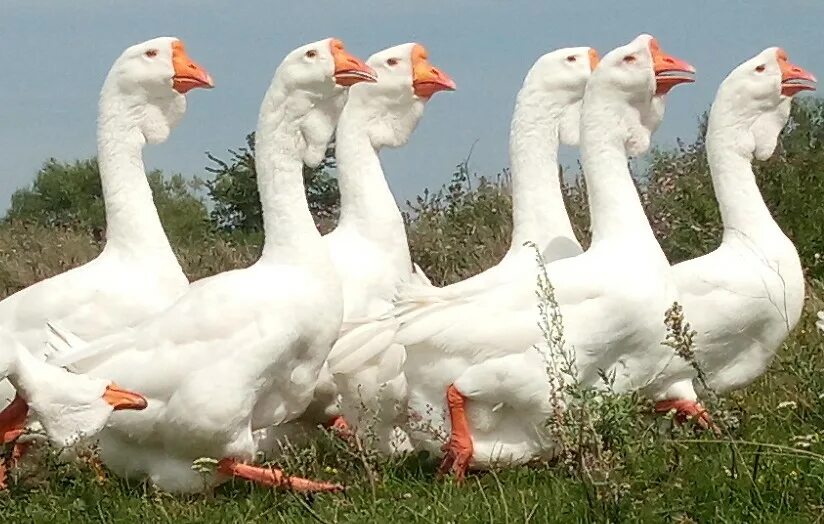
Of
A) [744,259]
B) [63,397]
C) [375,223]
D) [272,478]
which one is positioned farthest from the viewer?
[375,223]

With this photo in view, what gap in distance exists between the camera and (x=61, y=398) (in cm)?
616

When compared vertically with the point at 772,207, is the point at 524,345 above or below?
above

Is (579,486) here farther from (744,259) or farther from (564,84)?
(564,84)

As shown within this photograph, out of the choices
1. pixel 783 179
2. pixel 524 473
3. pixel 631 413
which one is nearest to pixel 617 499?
pixel 631 413

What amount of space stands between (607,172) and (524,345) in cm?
146

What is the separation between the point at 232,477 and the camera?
6727 mm

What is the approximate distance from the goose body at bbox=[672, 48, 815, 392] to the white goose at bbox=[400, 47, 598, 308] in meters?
1.02

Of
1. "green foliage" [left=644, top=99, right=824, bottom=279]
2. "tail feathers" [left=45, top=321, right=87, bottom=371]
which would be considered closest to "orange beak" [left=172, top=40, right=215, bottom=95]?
"tail feathers" [left=45, top=321, right=87, bottom=371]

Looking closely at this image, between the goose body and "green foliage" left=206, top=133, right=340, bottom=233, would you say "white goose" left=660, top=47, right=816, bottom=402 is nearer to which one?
the goose body

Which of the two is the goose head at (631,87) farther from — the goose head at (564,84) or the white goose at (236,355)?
the white goose at (236,355)

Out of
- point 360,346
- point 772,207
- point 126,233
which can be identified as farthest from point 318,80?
point 772,207

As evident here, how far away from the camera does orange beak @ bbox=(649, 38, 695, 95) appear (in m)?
A: 8.16

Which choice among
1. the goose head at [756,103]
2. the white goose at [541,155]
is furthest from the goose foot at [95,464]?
the goose head at [756,103]

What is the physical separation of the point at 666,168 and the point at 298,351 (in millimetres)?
9227
